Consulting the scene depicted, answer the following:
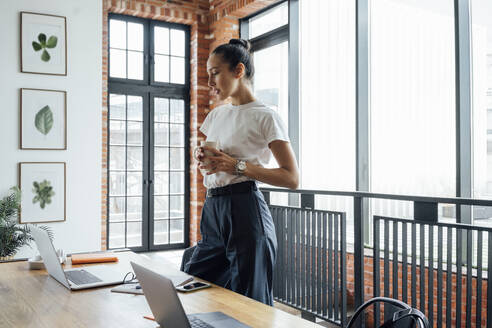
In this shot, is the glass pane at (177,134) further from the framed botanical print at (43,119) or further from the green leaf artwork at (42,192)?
the green leaf artwork at (42,192)

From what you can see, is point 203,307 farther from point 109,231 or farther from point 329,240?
point 109,231

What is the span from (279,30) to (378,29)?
127 cm

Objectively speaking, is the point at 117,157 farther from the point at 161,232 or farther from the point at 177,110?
the point at 161,232

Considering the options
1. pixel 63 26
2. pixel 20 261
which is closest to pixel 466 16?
pixel 20 261

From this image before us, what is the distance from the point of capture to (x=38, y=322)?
45.4 inches

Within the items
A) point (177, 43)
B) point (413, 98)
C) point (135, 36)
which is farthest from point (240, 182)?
point (177, 43)

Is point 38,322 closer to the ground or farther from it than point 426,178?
closer to the ground

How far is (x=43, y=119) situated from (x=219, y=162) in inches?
131

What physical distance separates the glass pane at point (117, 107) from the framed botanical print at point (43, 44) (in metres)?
0.85

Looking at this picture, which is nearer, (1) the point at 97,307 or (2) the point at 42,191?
(1) the point at 97,307

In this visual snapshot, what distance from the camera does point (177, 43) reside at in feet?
18.8

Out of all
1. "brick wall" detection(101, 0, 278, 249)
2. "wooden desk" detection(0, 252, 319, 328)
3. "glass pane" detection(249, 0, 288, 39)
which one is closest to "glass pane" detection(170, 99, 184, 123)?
"brick wall" detection(101, 0, 278, 249)

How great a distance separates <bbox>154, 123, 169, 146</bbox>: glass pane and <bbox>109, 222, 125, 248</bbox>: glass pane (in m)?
1.07

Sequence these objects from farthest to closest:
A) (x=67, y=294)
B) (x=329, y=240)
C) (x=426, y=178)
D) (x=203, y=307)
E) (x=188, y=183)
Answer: (x=188, y=183) < (x=426, y=178) < (x=329, y=240) < (x=67, y=294) < (x=203, y=307)
